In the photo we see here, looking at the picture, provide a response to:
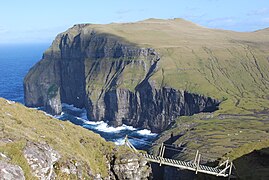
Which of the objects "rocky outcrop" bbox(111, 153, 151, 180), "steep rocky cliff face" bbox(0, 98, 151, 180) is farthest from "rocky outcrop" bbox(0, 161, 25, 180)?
"rocky outcrop" bbox(111, 153, 151, 180)

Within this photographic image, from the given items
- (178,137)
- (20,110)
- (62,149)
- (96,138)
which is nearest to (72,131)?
(96,138)

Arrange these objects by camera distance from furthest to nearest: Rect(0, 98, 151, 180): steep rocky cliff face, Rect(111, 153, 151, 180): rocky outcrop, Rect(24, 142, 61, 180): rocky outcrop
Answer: Rect(111, 153, 151, 180): rocky outcrop, Rect(24, 142, 61, 180): rocky outcrop, Rect(0, 98, 151, 180): steep rocky cliff face

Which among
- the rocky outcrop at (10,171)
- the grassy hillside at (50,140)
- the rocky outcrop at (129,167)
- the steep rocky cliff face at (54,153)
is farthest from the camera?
the rocky outcrop at (129,167)

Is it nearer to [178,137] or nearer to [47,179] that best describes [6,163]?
[47,179]

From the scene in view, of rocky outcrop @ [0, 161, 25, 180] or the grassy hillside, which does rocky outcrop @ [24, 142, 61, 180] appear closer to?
the grassy hillside

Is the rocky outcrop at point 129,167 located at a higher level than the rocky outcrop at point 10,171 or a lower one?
lower

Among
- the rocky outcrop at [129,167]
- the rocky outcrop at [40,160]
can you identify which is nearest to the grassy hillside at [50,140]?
the rocky outcrop at [40,160]

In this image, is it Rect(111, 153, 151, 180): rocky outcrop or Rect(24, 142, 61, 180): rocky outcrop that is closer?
Rect(24, 142, 61, 180): rocky outcrop

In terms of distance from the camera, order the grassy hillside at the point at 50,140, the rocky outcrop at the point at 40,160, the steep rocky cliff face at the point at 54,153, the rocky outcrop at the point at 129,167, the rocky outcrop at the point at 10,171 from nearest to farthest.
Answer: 1. the rocky outcrop at the point at 10,171
2. the steep rocky cliff face at the point at 54,153
3. the rocky outcrop at the point at 40,160
4. the grassy hillside at the point at 50,140
5. the rocky outcrop at the point at 129,167

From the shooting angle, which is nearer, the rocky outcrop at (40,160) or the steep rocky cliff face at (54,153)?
the steep rocky cliff face at (54,153)

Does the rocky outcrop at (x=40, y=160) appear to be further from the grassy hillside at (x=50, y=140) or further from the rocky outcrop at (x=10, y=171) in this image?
the rocky outcrop at (x=10, y=171)

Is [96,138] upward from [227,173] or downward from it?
upward
